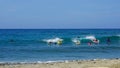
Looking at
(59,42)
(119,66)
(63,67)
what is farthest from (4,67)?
(59,42)

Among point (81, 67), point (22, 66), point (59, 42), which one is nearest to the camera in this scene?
point (81, 67)

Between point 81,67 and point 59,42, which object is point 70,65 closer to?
point 81,67

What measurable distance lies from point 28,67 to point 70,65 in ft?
6.36

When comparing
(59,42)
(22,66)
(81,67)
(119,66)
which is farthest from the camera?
(59,42)

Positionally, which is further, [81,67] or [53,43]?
[53,43]

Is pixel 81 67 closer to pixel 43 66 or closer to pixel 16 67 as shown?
pixel 43 66

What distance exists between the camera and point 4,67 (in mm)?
16719

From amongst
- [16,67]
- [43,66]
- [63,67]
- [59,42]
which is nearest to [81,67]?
[63,67]

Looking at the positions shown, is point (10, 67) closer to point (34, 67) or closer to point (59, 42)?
point (34, 67)

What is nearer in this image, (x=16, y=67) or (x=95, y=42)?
(x=16, y=67)

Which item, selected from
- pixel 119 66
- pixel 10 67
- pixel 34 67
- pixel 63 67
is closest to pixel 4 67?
pixel 10 67

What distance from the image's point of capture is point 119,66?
1234 cm

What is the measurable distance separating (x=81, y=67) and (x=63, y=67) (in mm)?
822

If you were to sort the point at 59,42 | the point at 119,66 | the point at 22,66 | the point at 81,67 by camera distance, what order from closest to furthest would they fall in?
the point at 119,66, the point at 81,67, the point at 22,66, the point at 59,42
